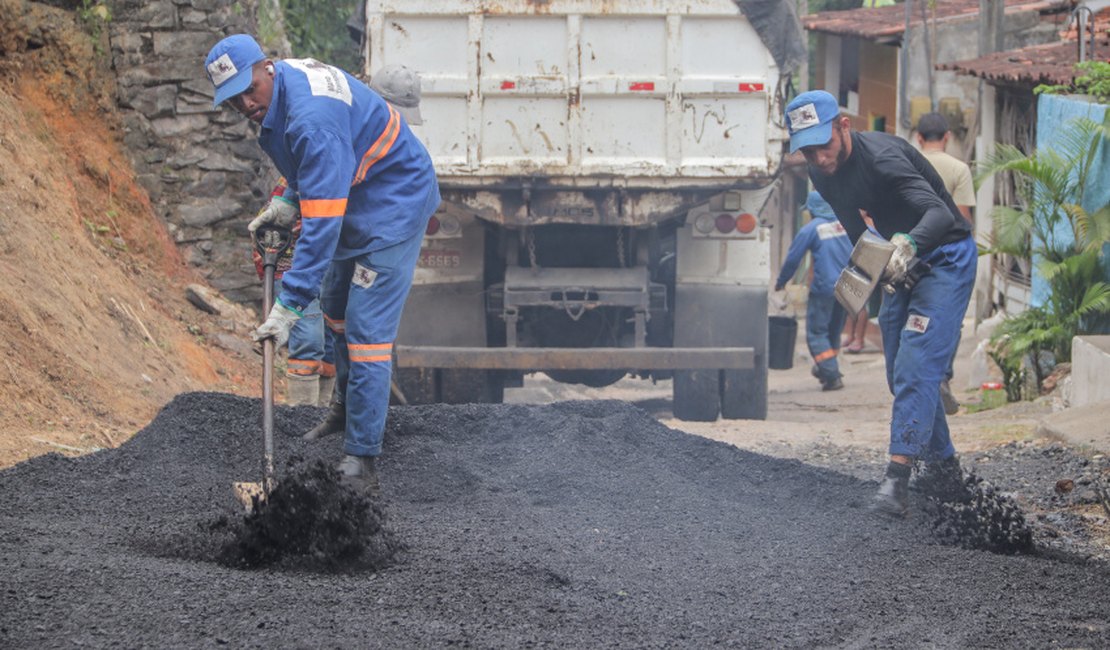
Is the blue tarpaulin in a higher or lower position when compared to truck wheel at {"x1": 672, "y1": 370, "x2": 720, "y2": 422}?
higher

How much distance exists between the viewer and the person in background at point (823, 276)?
11.3m

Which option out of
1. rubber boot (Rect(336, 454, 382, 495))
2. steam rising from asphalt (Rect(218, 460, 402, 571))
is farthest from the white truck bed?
steam rising from asphalt (Rect(218, 460, 402, 571))

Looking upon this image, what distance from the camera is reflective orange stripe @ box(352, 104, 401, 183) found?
18.4 ft

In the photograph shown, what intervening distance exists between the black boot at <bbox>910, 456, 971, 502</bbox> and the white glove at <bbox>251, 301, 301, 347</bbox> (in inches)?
99.5

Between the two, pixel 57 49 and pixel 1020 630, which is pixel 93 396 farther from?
pixel 1020 630

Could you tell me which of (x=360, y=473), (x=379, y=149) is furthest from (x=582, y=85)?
(x=360, y=473)

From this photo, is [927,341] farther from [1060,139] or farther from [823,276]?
[823,276]

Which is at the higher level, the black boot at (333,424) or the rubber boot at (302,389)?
the black boot at (333,424)

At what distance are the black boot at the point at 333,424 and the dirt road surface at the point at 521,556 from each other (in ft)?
0.30

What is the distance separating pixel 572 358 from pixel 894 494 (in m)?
2.89

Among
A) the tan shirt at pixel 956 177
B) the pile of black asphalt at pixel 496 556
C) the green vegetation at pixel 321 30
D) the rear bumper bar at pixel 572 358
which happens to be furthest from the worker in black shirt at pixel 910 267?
the green vegetation at pixel 321 30

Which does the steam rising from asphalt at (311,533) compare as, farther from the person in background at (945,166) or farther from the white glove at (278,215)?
the person in background at (945,166)

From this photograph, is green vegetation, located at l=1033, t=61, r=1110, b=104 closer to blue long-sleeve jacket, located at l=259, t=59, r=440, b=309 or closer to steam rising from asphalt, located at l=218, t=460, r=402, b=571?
blue long-sleeve jacket, located at l=259, t=59, r=440, b=309

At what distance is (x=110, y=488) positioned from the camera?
5566 millimetres
